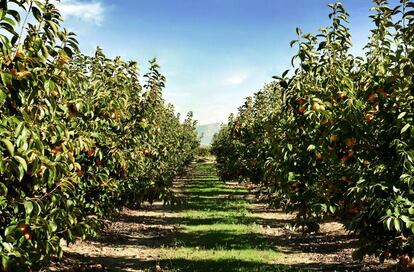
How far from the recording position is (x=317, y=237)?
15188mm

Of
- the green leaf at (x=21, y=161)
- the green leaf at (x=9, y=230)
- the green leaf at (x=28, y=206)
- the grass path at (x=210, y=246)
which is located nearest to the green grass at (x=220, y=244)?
the grass path at (x=210, y=246)

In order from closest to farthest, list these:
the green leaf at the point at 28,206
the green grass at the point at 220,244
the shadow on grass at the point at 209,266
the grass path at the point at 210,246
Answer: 1. the green leaf at the point at 28,206
2. the shadow on grass at the point at 209,266
3. the green grass at the point at 220,244
4. the grass path at the point at 210,246

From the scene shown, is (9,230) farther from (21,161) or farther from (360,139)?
(360,139)

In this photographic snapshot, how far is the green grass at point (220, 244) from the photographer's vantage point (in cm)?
1105

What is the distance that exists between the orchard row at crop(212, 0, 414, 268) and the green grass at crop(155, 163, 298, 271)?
261 centimetres

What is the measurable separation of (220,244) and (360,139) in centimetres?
860

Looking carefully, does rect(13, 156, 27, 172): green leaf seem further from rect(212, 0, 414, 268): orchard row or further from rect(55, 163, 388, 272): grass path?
rect(55, 163, 388, 272): grass path

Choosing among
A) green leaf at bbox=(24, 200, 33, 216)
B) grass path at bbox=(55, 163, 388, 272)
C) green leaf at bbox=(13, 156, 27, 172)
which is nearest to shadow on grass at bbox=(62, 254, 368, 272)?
grass path at bbox=(55, 163, 388, 272)

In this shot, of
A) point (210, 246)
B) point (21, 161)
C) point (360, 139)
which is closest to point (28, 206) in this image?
point (21, 161)

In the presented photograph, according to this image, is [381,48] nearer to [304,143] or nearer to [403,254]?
[304,143]

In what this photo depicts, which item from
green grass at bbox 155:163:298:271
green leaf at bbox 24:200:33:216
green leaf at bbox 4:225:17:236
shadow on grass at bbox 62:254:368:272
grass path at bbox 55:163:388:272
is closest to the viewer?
green leaf at bbox 24:200:33:216

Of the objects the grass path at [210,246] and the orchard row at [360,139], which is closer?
the orchard row at [360,139]

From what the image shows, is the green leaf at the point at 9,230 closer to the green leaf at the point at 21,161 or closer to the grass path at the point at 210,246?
the green leaf at the point at 21,161

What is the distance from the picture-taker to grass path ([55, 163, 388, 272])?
441 inches
